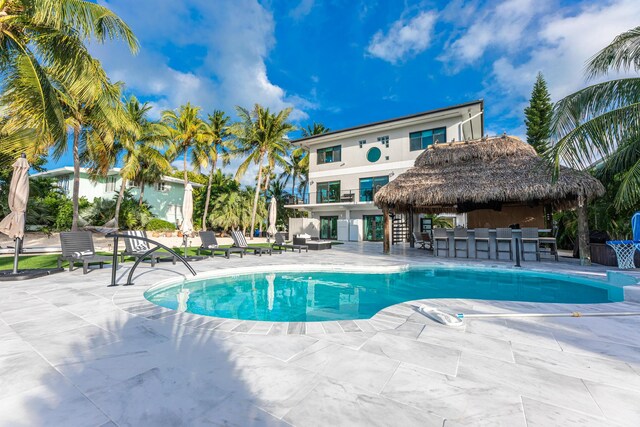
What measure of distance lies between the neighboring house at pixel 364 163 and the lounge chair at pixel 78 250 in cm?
1515

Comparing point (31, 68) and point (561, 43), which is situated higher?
point (561, 43)

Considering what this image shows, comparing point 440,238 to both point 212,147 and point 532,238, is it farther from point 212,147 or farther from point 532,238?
point 212,147

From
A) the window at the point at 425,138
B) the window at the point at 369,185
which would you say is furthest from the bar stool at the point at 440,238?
the window at the point at 425,138

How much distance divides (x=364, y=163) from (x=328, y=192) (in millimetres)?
3583

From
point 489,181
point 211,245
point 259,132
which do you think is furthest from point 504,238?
point 259,132

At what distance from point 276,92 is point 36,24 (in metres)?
20.3

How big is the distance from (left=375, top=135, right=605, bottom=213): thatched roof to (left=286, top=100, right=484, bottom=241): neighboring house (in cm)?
537

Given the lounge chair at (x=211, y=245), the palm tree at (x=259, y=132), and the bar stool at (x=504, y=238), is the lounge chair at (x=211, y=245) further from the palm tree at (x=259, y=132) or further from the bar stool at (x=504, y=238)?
the palm tree at (x=259, y=132)

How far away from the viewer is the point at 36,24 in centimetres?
656

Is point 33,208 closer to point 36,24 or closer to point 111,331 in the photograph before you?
point 36,24

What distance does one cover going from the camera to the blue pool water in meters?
4.81

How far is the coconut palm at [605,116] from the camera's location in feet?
20.7

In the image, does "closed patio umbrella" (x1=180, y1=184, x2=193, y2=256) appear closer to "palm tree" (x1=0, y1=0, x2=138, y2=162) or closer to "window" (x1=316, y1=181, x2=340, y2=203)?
"palm tree" (x1=0, y1=0, x2=138, y2=162)

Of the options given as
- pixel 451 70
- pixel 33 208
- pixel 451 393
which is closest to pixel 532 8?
pixel 451 70
